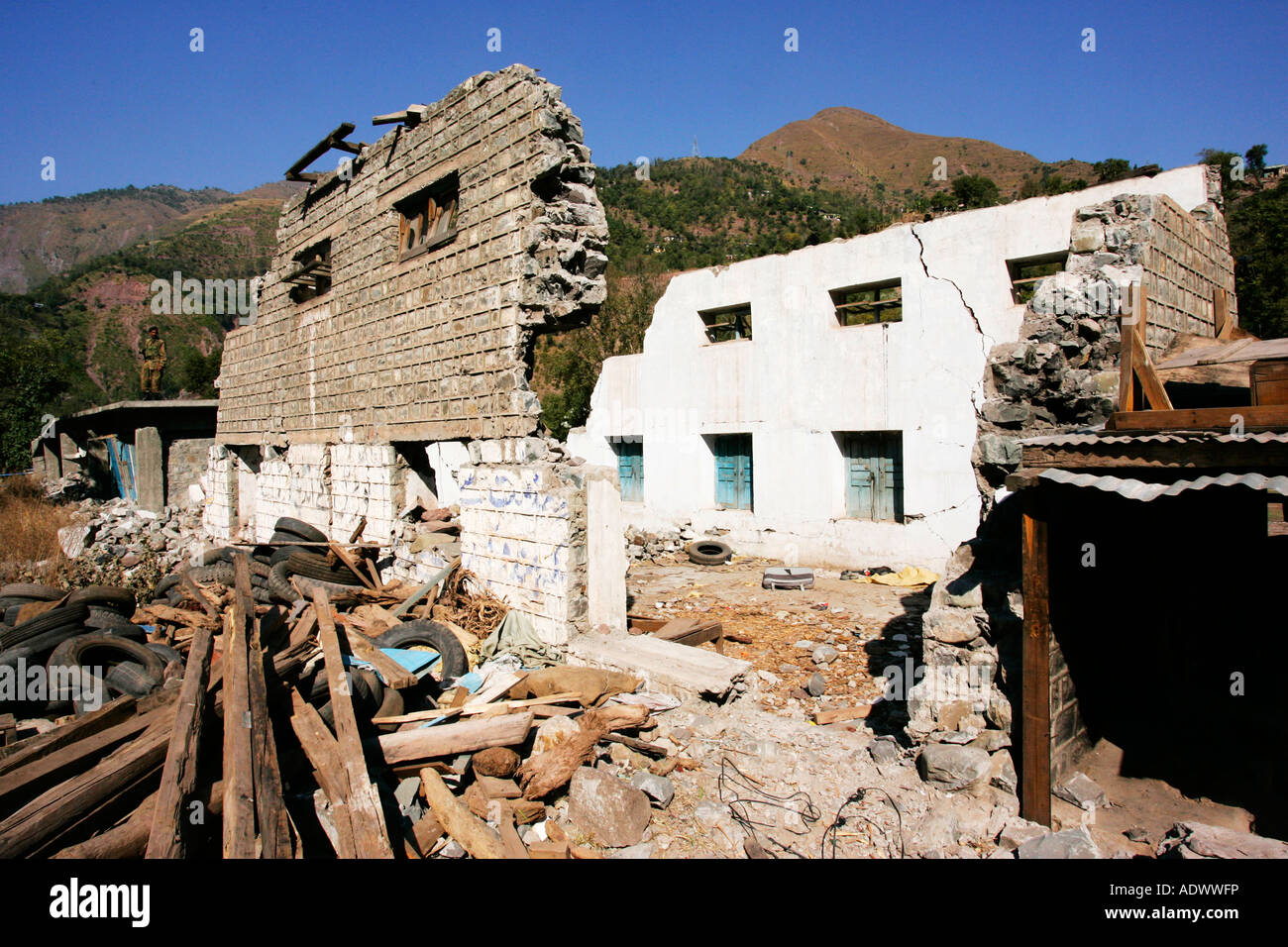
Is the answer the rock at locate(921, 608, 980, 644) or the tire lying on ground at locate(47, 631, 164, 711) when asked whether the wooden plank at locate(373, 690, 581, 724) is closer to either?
the tire lying on ground at locate(47, 631, 164, 711)

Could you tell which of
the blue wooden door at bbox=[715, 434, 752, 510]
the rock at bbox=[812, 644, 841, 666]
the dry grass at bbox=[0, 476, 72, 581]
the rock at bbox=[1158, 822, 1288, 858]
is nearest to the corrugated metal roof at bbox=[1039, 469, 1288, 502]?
the rock at bbox=[1158, 822, 1288, 858]

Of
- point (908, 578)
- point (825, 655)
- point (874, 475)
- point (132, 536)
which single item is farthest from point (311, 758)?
point (132, 536)

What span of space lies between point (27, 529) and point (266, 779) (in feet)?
41.5

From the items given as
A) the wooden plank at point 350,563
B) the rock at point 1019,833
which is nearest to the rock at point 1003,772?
the rock at point 1019,833

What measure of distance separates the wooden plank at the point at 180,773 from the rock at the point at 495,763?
1534 millimetres

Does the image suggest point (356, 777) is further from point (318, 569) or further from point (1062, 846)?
point (318, 569)

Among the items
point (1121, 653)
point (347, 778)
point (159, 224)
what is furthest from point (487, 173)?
point (159, 224)

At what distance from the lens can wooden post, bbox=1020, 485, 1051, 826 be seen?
12.5ft

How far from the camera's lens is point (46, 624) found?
226 inches

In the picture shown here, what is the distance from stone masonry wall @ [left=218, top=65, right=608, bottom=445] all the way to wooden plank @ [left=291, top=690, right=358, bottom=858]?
3223 millimetres
